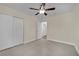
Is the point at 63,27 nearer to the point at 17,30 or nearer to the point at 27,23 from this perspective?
the point at 27,23

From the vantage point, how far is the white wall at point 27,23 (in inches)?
182

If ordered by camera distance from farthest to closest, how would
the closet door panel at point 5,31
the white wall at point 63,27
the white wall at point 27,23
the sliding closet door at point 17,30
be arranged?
the white wall at point 63,27
the sliding closet door at point 17,30
the white wall at point 27,23
the closet door panel at point 5,31

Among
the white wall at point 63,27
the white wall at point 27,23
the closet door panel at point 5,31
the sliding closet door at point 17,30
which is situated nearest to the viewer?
the closet door panel at point 5,31

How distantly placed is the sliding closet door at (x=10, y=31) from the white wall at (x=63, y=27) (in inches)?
115

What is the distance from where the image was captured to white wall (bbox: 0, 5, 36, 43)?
4617 millimetres

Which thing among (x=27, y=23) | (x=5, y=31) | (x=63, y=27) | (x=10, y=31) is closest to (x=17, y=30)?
(x=10, y=31)

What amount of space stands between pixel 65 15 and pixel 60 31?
1.23 meters

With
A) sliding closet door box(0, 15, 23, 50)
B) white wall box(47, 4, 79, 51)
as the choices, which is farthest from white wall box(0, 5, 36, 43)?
white wall box(47, 4, 79, 51)

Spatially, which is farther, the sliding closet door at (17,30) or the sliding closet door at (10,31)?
the sliding closet door at (17,30)

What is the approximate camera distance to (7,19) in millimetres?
4430

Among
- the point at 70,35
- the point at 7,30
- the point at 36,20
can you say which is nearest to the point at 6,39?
the point at 7,30

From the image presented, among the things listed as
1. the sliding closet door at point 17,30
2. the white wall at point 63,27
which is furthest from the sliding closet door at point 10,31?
the white wall at point 63,27

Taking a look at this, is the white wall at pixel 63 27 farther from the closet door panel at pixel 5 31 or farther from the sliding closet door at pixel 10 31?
the closet door panel at pixel 5 31

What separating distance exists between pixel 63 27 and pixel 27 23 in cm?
255
